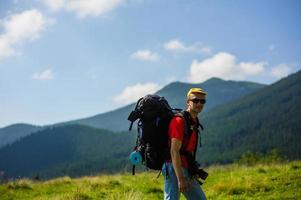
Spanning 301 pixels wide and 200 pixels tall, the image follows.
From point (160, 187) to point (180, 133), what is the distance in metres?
9.44

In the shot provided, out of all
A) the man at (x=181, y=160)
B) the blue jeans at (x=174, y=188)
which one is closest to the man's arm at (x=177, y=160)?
the man at (x=181, y=160)

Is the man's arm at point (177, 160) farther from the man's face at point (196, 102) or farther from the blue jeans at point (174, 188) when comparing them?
the man's face at point (196, 102)

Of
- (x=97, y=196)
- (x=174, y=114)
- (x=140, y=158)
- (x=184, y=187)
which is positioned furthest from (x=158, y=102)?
(x=97, y=196)

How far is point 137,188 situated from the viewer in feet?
48.9

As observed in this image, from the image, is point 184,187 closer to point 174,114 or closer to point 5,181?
point 174,114

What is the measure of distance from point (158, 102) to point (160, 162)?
906 mm

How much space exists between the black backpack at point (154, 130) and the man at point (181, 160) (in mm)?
168

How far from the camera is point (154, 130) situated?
647 cm

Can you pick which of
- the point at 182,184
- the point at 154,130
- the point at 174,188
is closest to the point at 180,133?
the point at 154,130

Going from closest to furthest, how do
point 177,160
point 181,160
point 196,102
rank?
point 177,160, point 181,160, point 196,102

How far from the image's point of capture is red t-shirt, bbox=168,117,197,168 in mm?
6082

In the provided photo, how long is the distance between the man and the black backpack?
0.17 meters

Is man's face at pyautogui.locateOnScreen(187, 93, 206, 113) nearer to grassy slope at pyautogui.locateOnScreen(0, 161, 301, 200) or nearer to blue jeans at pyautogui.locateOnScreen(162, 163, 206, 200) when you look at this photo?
blue jeans at pyautogui.locateOnScreen(162, 163, 206, 200)

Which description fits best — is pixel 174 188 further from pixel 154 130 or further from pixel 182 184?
pixel 154 130
